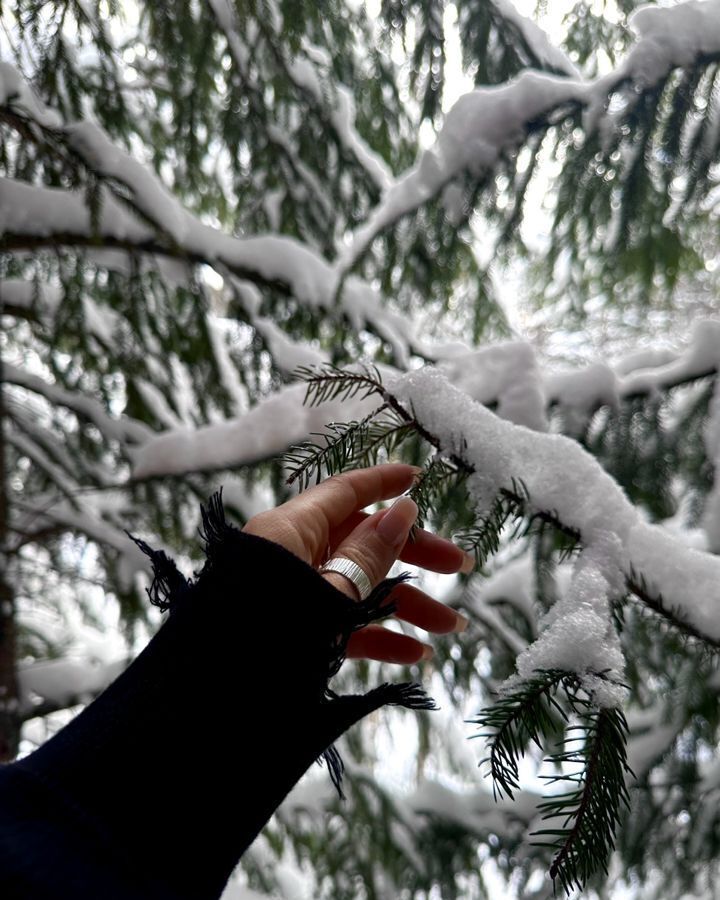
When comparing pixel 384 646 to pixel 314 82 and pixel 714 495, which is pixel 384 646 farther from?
pixel 314 82

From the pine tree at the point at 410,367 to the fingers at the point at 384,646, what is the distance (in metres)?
0.18

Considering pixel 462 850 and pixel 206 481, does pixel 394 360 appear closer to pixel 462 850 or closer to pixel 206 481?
pixel 206 481

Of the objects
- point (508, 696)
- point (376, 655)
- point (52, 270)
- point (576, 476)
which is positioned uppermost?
point (52, 270)

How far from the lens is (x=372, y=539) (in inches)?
37.0

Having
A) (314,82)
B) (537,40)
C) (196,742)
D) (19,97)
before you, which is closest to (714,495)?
(196,742)

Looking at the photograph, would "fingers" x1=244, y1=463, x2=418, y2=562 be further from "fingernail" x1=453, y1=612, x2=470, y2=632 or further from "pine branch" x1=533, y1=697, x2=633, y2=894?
"pine branch" x1=533, y1=697, x2=633, y2=894

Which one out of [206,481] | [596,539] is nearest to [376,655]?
[596,539]

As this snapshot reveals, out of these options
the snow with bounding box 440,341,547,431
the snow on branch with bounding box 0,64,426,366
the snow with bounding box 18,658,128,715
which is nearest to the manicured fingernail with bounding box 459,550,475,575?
the snow with bounding box 440,341,547,431

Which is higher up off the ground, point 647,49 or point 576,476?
point 647,49

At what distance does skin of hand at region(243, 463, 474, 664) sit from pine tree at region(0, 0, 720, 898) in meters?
0.05

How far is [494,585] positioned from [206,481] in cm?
108

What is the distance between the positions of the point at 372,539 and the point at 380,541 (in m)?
0.01

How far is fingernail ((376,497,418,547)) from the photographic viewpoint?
3.10 feet

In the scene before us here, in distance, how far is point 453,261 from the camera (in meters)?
2.57
